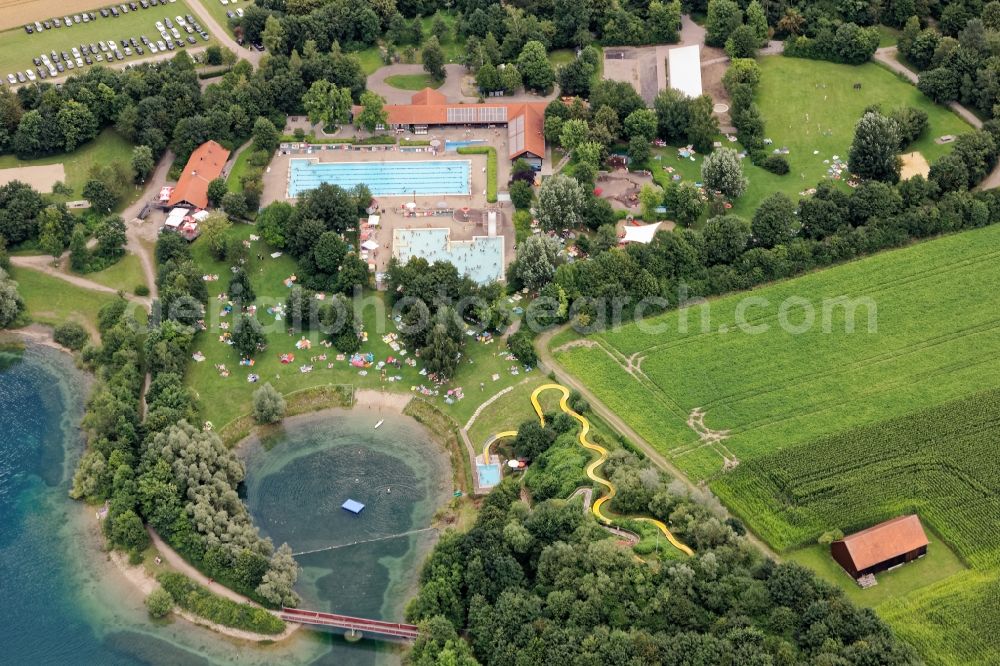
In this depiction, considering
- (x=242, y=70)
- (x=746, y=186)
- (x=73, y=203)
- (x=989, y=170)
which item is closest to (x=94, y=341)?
(x=73, y=203)

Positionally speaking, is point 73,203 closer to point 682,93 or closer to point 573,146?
point 573,146

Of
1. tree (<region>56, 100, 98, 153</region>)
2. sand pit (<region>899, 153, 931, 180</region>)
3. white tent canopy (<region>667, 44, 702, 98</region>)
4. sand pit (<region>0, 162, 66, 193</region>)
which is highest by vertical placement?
white tent canopy (<region>667, 44, 702, 98</region>)

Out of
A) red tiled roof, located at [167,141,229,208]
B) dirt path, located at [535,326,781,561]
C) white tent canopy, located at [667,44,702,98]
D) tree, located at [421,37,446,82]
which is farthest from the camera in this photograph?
tree, located at [421,37,446,82]

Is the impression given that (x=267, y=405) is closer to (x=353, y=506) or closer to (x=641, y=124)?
(x=353, y=506)

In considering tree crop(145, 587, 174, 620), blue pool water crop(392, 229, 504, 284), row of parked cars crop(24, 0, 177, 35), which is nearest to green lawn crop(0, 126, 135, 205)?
row of parked cars crop(24, 0, 177, 35)

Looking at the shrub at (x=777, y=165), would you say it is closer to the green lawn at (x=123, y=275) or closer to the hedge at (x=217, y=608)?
the green lawn at (x=123, y=275)

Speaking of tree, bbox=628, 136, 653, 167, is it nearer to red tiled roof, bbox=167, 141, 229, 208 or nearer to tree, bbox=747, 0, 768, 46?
tree, bbox=747, 0, 768, 46

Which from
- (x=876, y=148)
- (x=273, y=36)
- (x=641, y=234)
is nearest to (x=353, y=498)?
(x=641, y=234)
